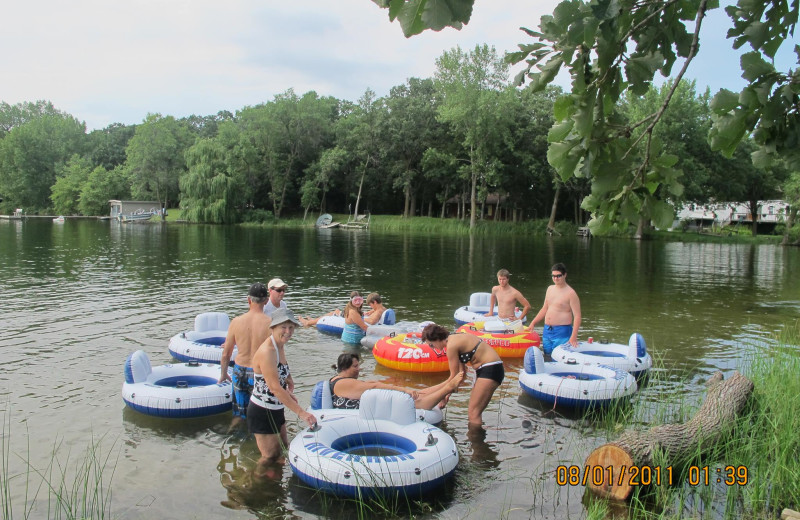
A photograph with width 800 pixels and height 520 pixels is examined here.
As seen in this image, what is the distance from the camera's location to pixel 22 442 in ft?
21.6

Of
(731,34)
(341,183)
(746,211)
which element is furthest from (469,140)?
(731,34)

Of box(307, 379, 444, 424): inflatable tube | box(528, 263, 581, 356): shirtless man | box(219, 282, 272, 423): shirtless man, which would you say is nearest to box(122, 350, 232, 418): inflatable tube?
box(219, 282, 272, 423): shirtless man

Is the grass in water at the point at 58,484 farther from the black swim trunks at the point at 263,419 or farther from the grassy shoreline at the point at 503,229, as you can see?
the grassy shoreline at the point at 503,229

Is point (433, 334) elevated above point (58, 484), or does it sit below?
above

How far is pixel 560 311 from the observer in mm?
9852

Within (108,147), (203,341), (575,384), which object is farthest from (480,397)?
(108,147)

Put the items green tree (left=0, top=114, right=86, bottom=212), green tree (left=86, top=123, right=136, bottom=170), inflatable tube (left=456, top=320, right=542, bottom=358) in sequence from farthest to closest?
green tree (left=86, top=123, right=136, bottom=170)
green tree (left=0, top=114, right=86, bottom=212)
inflatable tube (left=456, top=320, right=542, bottom=358)

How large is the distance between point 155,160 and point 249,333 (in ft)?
215

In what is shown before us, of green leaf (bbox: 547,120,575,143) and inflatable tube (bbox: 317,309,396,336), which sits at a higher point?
green leaf (bbox: 547,120,575,143)

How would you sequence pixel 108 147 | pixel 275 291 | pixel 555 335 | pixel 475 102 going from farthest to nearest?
1. pixel 108 147
2. pixel 475 102
3. pixel 555 335
4. pixel 275 291

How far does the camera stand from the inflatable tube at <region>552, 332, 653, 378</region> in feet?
28.9

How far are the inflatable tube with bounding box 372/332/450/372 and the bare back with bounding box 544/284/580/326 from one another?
1.95 m

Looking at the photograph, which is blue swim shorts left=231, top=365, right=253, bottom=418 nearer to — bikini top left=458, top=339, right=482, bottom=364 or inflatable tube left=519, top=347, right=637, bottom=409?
bikini top left=458, top=339, right=482, bottom=364

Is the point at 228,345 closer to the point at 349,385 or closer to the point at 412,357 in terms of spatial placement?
the point at 349,385
